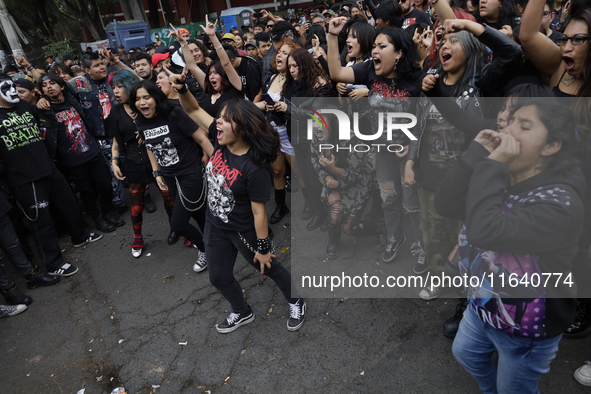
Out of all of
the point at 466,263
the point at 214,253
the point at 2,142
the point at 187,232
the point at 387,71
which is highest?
the point at 387,71

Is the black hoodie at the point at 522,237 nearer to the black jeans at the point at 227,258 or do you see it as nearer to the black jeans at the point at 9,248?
the black jeans at the point at 227,258

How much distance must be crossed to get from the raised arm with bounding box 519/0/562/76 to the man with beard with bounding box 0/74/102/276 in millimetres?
4696

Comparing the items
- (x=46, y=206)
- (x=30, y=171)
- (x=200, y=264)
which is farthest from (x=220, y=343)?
(x=30, y=171)

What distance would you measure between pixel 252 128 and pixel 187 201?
4.96ft

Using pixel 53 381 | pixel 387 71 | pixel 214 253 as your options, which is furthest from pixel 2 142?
pixel 387 71

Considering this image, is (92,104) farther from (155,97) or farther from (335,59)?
(335,59)

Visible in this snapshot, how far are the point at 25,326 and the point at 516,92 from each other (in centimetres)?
447

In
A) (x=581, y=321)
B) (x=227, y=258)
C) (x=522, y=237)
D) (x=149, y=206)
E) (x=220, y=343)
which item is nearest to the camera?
(x=522, y=237)

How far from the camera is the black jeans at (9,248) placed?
3.81 meters

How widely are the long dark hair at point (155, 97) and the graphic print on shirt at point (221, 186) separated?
1.25m

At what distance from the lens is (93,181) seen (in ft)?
17.5

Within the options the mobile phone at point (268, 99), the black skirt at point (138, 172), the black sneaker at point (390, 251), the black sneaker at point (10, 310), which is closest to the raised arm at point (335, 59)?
the mobile phone at point (268, 99)

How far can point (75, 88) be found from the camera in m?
5.69

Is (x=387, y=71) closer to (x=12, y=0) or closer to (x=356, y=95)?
(x=356, y=95)
